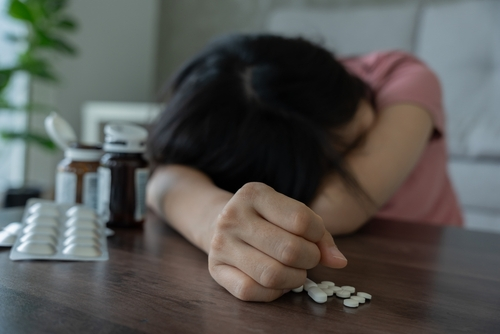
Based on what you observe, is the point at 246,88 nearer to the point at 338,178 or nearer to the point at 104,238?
the point at 338,178

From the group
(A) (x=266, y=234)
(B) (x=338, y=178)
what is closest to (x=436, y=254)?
(B) (x=338, y=178)

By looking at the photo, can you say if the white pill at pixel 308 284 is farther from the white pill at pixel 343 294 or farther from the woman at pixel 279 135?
the woman at pixel 279 135

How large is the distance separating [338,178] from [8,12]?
1546 millimetres

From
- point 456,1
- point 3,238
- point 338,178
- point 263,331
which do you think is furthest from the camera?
point 456,1

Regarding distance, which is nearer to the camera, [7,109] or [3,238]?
[3,238]

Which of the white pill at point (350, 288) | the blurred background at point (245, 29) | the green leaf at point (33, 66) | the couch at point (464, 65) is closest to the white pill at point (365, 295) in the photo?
the white pill at point (350, 288)

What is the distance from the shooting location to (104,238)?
23.0 inches

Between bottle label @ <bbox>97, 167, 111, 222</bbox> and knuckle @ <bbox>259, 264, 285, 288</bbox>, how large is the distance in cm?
34

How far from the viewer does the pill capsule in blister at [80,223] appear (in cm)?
57

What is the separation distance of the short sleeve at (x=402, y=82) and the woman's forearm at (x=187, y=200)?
1.44ft

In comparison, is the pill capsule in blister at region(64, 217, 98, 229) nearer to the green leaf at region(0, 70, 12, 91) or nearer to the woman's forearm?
the woman's forearm

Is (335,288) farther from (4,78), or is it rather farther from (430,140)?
(4,78)

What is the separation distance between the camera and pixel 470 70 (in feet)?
6.56

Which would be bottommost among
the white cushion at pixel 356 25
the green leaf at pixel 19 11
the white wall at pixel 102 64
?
the white wall at pixel 102 64
